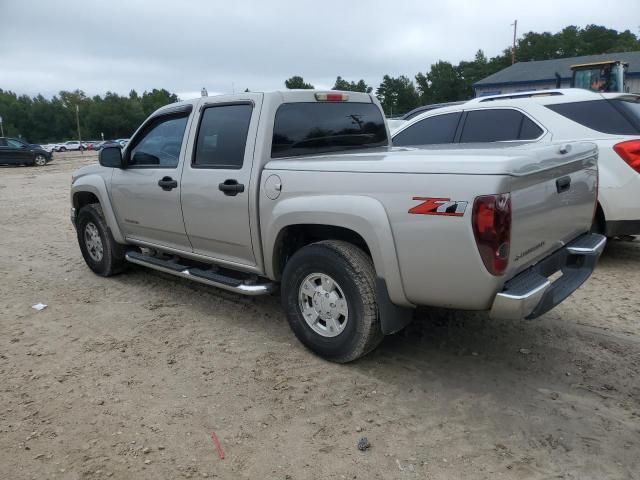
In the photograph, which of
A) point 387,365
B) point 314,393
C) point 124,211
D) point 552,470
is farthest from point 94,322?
point 552,470

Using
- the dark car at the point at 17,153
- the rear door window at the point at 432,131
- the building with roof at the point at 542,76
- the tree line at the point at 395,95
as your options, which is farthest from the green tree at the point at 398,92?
the rear door window at the point at 432,131

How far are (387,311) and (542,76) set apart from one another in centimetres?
4103

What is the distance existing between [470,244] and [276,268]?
166cm

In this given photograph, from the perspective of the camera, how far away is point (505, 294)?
287 centimetres

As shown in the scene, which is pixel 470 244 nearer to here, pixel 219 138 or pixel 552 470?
pixel 552 470

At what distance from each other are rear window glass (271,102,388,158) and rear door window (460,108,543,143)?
171 centimetres

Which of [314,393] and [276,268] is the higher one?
[276,268]

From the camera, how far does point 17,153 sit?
1018 inches

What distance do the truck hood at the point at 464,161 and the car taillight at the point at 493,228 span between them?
6.1 inches

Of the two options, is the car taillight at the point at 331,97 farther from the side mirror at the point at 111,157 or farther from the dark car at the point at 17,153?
the dark car at the point at 17,153

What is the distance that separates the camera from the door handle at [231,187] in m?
3.97

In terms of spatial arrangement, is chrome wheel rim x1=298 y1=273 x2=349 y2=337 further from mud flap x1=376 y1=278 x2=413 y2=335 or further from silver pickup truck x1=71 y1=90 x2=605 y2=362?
mud flap x1=376 y1=278 x2=413 y2=335

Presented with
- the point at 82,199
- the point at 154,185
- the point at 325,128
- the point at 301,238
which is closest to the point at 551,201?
the point at 301,238

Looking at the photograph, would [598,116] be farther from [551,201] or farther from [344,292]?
[344,292]
